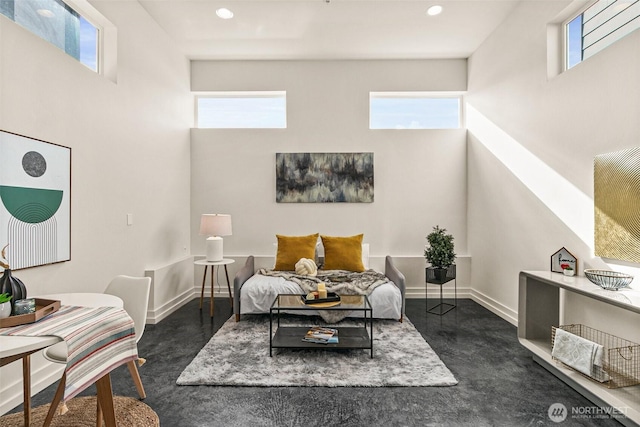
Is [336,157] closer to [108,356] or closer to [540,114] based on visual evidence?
[540,114]

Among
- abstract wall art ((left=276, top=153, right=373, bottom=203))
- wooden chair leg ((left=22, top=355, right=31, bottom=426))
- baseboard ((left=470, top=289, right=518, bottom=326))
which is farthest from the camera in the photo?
abstract wall art ((left=276, top=153, right=373, bottom=203))

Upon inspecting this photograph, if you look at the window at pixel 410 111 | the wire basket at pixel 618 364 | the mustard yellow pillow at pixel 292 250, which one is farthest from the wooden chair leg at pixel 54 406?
the window at pixel 410 111

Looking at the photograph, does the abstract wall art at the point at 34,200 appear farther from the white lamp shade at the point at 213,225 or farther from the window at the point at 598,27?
the window at the point at 598,27

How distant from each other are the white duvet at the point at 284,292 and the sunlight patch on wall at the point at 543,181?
1.70 metres

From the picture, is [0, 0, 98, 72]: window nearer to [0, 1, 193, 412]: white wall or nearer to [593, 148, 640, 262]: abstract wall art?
[0, 1, 193, 412]: white wall

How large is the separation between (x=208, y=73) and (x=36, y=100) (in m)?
2.92

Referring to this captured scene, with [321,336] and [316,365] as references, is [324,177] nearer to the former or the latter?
[321,336]

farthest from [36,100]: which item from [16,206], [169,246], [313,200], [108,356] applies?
[313,200]

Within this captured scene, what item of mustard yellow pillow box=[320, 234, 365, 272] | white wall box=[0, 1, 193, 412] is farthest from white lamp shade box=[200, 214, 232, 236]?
mustard yellow pillow box=[320, 234, 365, 272]

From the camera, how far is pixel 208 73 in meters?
4.90

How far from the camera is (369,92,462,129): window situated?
4.99 m

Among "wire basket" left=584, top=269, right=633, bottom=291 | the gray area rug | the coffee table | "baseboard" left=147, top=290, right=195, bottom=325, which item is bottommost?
the gray area rug

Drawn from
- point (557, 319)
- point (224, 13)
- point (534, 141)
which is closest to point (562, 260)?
point (557, 319)

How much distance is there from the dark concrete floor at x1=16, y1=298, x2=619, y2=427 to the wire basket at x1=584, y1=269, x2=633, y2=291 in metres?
0.77
